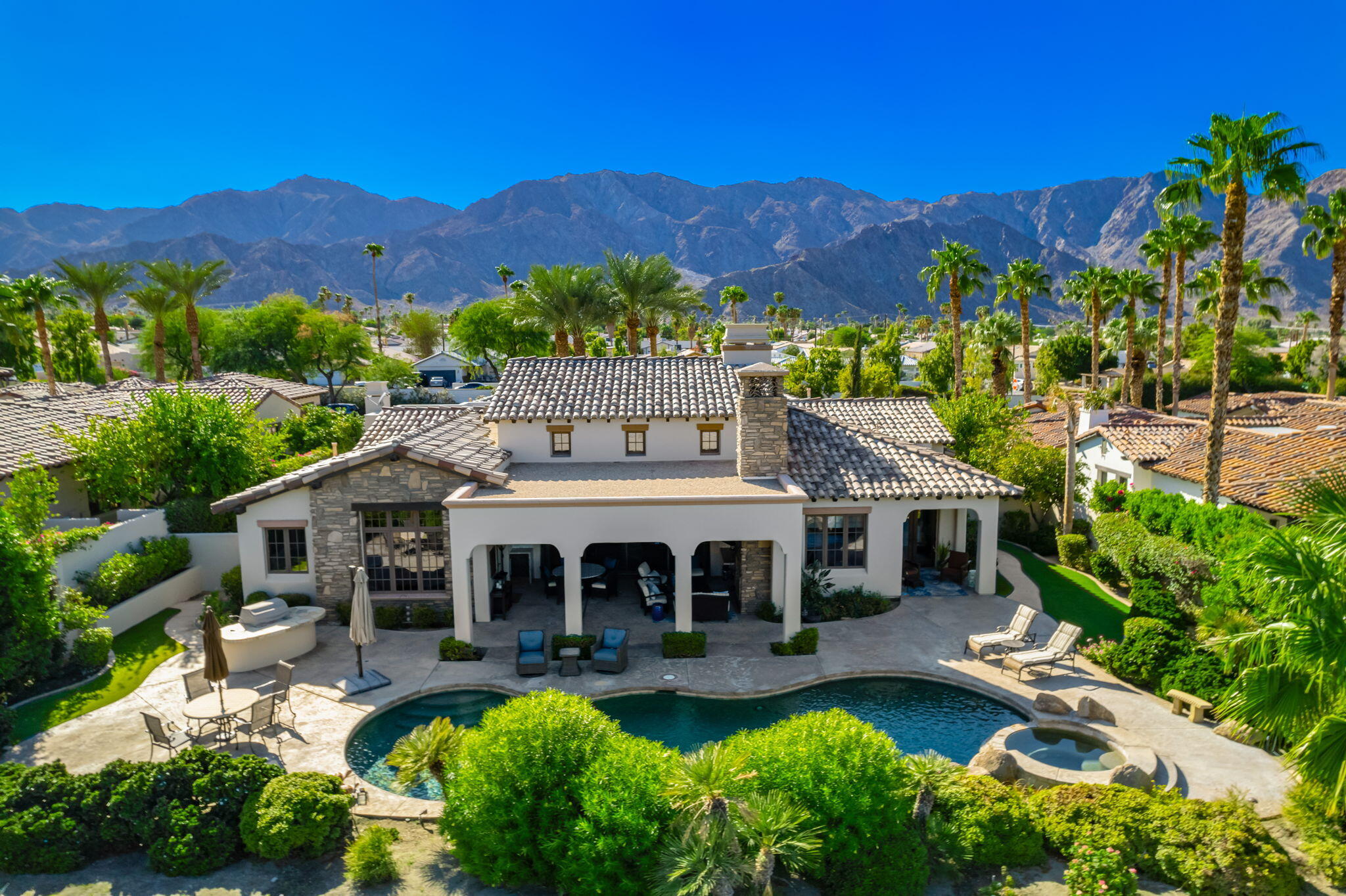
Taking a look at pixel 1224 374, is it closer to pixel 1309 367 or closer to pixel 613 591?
pixel 613 591

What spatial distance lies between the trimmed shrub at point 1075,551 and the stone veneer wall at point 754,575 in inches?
454

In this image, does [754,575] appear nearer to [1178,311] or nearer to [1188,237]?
[1188,237]

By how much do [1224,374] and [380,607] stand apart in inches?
910

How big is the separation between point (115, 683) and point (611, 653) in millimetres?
10811

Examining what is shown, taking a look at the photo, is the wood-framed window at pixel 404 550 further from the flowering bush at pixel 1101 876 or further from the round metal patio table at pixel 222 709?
the flowering bush at pixel 1101 876

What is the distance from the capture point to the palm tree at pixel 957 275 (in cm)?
4241

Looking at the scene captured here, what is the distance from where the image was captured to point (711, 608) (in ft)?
66.6

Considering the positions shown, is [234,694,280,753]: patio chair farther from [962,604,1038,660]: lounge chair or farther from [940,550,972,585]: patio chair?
[940,550,972,585]: patio chair

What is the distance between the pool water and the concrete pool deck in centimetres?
50

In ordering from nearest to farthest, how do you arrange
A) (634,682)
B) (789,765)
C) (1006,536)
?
(789,765) → (634,682) → (1006,536)

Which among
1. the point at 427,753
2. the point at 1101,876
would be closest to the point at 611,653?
the point at 427,753

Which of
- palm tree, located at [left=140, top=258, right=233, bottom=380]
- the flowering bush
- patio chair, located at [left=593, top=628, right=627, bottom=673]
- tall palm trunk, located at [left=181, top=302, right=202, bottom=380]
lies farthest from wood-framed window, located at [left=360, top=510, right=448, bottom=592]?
tall palm trunk, located at [left=181, top=302, right=202, bottom=380]

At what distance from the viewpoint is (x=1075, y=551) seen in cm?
2578

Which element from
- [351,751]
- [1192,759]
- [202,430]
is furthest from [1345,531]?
[202,430]
